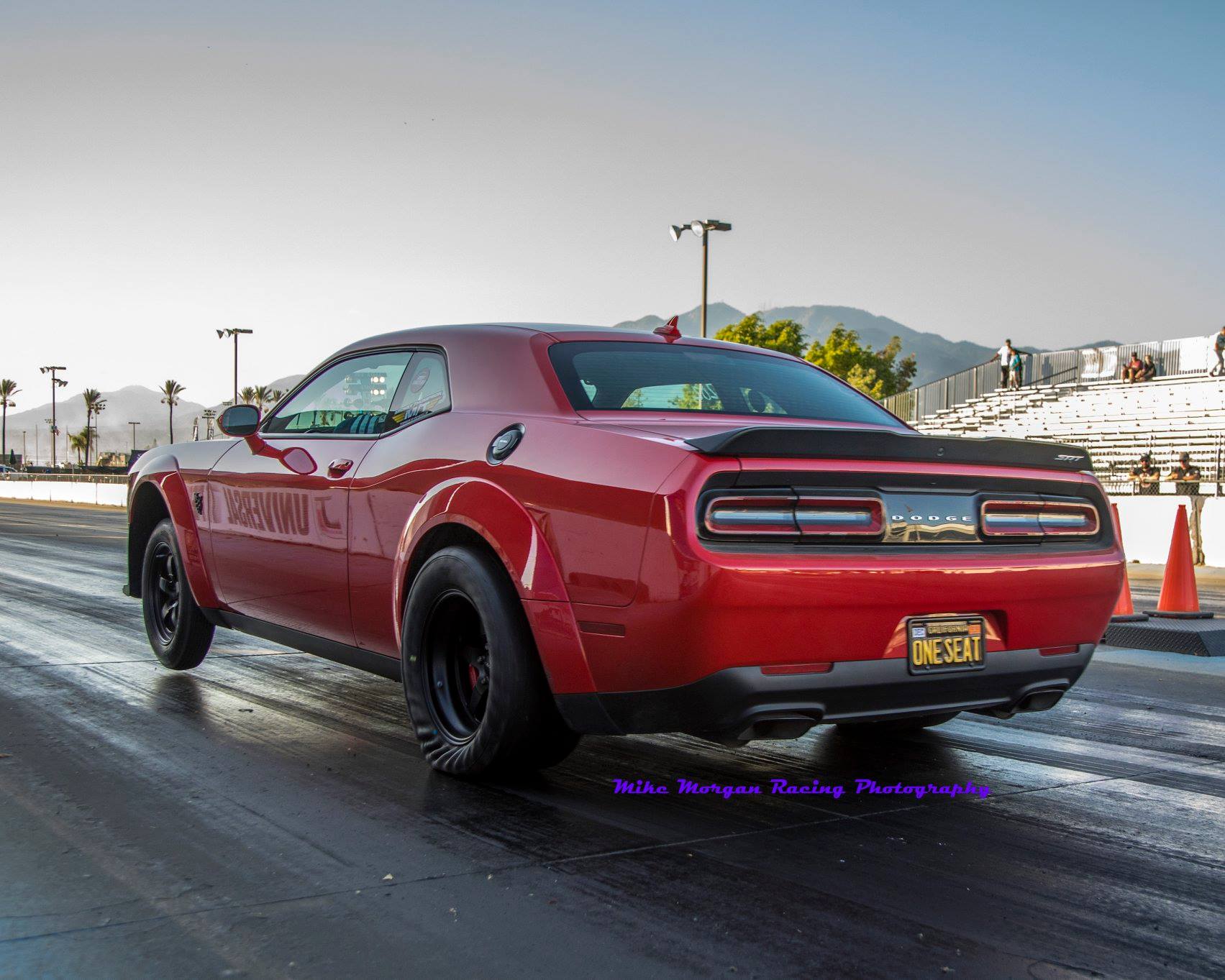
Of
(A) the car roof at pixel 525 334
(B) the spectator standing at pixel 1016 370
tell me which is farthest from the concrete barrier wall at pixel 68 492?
(A) the car roof at pixel 525 334

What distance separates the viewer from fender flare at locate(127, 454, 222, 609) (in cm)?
608

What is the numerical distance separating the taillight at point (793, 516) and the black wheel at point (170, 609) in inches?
142

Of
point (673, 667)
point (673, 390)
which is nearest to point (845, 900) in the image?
point (673, 667)

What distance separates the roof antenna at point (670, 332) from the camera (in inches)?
196

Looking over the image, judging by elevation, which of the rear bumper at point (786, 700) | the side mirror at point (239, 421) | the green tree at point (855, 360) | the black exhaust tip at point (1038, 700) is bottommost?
the black exhaust tip at point (1038, 700)

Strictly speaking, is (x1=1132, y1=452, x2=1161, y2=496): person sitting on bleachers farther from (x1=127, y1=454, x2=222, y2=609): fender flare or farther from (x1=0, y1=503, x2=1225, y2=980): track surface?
(x1=127, y1=454, x2=222, y2=609): fender flare

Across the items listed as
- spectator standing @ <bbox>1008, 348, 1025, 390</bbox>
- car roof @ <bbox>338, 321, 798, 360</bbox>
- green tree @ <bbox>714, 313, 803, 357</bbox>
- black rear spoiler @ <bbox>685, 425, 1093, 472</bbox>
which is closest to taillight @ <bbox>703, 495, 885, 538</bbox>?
black rear spoiler @ <bbox>685, 425, 1093, 472</bbox>

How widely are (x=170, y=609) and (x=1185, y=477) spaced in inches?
775

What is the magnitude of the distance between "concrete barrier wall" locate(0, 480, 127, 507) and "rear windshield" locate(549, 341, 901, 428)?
3445 centimetres

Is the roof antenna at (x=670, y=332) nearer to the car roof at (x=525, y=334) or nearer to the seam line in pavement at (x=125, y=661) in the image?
the car roof at (x=525, y=334)

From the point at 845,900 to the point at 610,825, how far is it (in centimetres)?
87

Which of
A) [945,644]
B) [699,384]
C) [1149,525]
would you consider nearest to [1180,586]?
[699,384]

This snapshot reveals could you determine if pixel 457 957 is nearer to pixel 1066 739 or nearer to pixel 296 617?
pixel 296 617

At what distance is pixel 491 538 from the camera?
4023 mm
